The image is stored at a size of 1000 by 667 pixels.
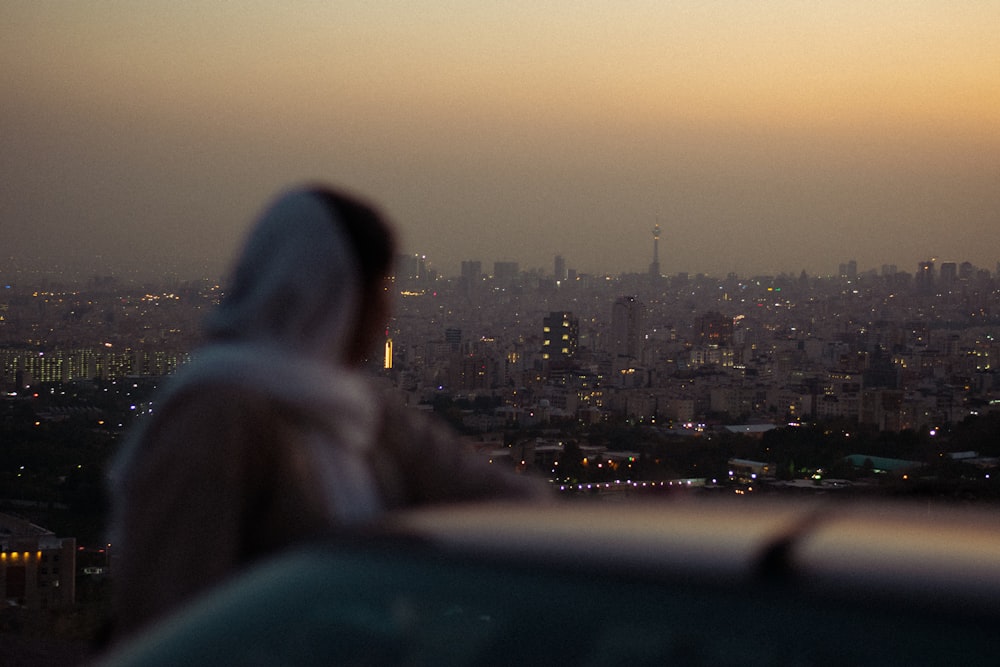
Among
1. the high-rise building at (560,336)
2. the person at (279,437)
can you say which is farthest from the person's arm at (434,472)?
the high-rise building at (560,336)

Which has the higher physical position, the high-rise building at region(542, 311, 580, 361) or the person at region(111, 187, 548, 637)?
the person at region(111, 187, 548, 637)

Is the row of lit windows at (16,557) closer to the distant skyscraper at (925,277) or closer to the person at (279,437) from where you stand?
the person at (279,437)

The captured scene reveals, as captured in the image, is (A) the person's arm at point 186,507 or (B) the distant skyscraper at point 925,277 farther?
(B) the distant skyscraper at point 925,277

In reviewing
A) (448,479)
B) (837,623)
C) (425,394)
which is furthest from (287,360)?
(425,394)

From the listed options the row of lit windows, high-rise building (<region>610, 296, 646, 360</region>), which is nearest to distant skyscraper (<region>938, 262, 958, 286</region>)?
high-rise building (<region>610, 296, 646, 360</region>)

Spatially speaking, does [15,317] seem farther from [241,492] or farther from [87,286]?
[241,492]

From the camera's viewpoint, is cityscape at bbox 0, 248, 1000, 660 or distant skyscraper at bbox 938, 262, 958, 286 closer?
cityscape at bbox 0, 248, 1000, 660

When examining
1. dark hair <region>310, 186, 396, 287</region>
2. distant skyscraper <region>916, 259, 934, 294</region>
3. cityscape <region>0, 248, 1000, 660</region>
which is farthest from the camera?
distant skyscraper <region>916, 259, 934, 294</region>

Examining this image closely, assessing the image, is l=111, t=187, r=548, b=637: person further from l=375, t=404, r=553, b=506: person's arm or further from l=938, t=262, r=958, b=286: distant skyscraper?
l=938, t=262, r=958, b=286: distant skyscraper
